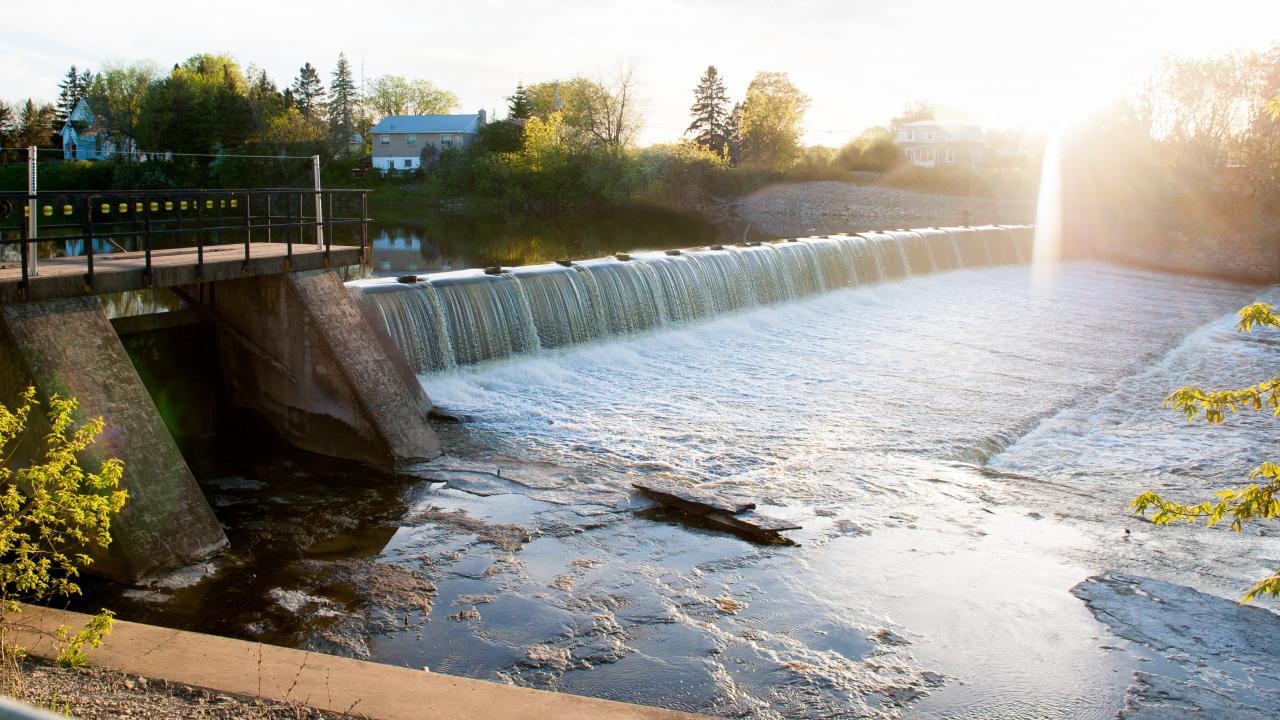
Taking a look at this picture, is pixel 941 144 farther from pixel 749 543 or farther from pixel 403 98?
pixel 749 543

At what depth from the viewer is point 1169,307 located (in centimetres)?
2966

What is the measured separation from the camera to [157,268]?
33.2 ft

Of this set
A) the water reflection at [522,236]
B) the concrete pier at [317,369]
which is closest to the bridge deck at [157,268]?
the concrete pier at [317,369]

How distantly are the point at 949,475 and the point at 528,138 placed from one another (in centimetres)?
6609

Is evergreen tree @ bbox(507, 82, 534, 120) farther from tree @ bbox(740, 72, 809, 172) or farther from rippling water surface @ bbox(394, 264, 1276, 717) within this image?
rippling water surface @ bbox(394, 264, 1276, 717)

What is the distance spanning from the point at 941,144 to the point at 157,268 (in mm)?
99038

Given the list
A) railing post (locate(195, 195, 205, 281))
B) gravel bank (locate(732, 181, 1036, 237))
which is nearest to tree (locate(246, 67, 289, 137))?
gravel bank (locate(732, 181, 1036, 237))

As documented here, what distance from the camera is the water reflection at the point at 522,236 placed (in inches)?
1447

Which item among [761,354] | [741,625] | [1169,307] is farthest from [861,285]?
[741,625]

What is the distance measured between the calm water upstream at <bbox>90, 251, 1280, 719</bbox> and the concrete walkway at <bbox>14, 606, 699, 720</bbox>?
97cm

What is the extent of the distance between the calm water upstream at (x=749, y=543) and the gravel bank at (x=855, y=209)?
40665mm

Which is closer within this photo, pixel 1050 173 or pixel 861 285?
pixel 861 285

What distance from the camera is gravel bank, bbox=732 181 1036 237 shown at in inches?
2415

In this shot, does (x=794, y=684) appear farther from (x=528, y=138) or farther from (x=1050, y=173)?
(x=528, y=138)
